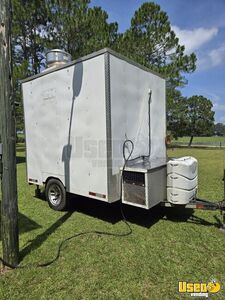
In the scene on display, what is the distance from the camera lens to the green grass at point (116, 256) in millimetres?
2424

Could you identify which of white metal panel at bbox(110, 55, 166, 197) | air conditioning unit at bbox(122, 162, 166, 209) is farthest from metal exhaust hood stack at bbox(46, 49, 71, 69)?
air conditioning unit at bbox(122, 162, 166, 209)

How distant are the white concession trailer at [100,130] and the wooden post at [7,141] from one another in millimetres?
1458

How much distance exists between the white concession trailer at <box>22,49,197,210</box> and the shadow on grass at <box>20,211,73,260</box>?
0.47m

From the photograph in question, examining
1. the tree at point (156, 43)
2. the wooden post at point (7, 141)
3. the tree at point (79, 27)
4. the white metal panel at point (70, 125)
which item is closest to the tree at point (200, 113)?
the tree at point (156, 43)

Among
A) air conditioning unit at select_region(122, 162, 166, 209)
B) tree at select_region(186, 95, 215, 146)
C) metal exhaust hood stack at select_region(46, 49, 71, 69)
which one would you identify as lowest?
air conditioning unit at select_region(122, 162, 166, 209)

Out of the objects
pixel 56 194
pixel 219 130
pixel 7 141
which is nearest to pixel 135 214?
pixel 56 194

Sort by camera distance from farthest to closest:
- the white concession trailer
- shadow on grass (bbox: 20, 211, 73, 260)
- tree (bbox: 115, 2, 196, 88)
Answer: tree (bbox: 115, 2, 196, 88)
the white concession trailer
shadow on grass (bbox: 20, 211, 73, 260)

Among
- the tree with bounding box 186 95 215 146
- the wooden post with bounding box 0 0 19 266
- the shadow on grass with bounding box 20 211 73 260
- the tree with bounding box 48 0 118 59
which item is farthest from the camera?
the tree with bounding box 186 95 215 146

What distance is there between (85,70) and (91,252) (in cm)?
305

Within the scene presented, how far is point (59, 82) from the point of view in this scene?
4.34 metres

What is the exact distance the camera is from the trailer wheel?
182 inches

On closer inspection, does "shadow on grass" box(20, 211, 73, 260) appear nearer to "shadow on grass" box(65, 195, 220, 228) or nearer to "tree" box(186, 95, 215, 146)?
"shadow on grass" box(65, 195, 220, 228)

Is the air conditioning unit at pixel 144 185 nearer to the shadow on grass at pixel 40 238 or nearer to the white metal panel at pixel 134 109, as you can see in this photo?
the white metal panel at pixel 134 109

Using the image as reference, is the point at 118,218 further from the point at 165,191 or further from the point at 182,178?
the point at 182,178
